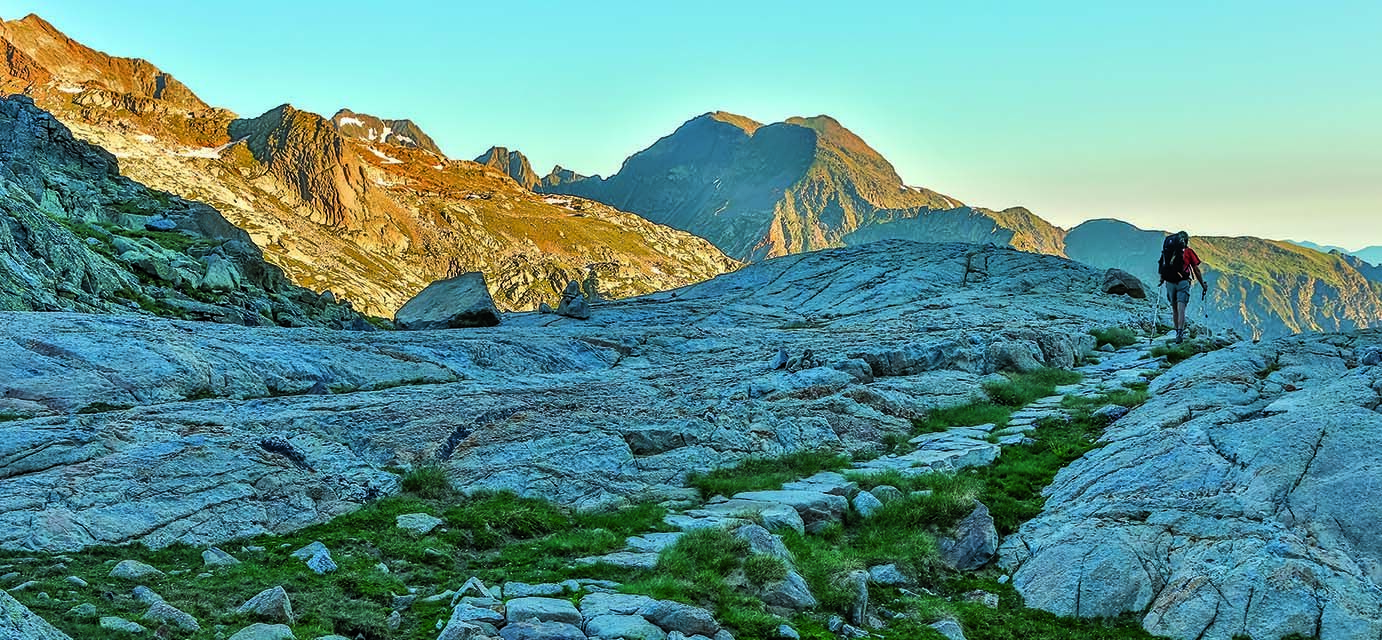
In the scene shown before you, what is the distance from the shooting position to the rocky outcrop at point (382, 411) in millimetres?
14383

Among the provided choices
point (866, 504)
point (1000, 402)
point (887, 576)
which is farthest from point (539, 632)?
point (1000, 402)

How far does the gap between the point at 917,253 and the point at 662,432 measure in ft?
173

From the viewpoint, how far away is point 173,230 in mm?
74438

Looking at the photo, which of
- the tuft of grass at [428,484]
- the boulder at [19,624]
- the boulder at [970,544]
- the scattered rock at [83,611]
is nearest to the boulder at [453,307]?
the tuft of grass at [428,484]

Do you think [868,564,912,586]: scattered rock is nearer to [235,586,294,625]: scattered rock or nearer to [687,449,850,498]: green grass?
[687,449,850,498]: green grass

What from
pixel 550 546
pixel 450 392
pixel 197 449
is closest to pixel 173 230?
pixel 450 392

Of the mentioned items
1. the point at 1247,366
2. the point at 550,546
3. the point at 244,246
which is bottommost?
the point at 550,546

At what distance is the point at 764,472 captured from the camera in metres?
20.5

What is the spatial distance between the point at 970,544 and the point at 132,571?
1386cm

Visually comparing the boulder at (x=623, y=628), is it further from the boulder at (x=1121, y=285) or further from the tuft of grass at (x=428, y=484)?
the boulder at (x=1121, y=285)

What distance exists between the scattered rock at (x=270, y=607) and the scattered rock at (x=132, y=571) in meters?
2.04

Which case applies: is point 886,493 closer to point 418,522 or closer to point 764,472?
point 764,472

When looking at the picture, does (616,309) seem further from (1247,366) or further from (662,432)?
(1247,366)

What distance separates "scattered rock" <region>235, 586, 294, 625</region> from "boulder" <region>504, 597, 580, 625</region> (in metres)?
2.73
